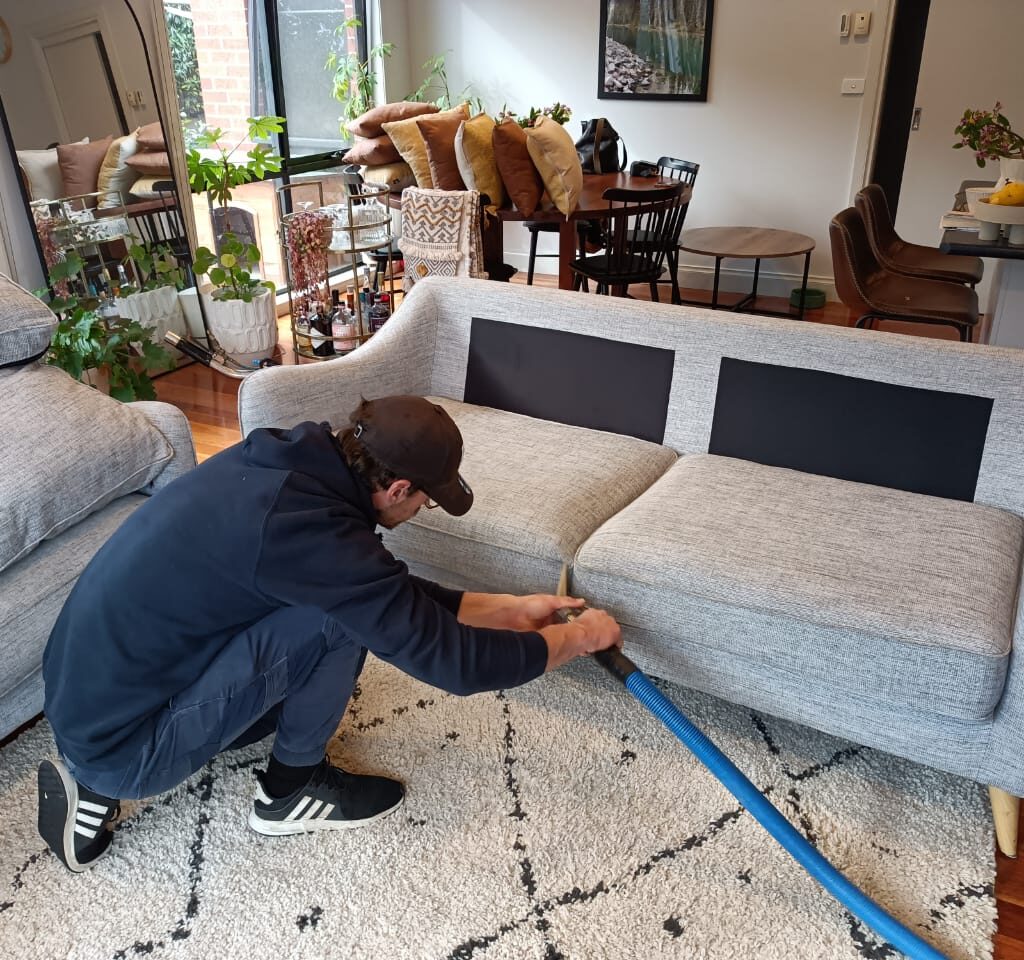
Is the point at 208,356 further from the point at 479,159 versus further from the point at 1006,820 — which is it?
the point at 1006,820

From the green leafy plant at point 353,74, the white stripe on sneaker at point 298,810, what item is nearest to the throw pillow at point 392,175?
the green leafy plant at point 353,74

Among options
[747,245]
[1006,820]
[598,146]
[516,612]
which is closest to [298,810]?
[516,612]

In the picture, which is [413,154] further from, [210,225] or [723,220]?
[723,220]

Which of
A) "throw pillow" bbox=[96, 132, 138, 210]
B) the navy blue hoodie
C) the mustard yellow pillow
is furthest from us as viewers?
the mustard yellow pillow

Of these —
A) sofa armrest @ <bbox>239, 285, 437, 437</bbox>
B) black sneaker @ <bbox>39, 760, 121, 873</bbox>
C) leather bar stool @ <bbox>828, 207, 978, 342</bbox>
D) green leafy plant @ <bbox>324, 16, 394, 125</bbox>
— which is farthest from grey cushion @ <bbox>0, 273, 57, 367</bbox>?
green leafy plant @ <bbox>324, 16, 394, 125</bbox>

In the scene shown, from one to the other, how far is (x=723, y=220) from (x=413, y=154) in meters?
2.01

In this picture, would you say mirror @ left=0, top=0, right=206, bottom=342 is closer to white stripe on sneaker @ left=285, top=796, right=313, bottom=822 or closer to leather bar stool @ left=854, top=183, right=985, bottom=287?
white stripe on sneaker @ left=285, top=796, right=313, bottom=822

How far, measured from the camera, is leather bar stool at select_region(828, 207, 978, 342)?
3.18 meters

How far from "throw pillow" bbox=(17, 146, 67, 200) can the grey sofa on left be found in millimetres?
1610

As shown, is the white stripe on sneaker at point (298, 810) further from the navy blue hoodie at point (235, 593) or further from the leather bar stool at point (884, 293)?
the leather bar stool at point (884, 293)

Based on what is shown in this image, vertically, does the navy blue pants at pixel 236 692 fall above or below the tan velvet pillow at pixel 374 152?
below

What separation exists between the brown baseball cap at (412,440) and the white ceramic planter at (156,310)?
9.12 feet

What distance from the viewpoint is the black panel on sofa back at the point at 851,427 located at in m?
2.02

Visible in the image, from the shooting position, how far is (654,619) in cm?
181
